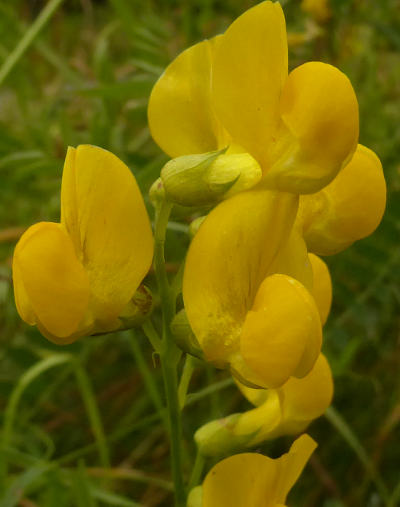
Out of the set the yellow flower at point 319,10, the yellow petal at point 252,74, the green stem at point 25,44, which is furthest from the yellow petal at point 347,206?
the yellow flower at point 319,10

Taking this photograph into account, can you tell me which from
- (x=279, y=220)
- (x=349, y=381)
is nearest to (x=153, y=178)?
(x=279, y=220)

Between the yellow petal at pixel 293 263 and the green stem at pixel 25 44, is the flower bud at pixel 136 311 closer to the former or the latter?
the yellow petal at pixel 293 263

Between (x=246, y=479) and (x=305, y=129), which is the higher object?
(x=305, y=129)

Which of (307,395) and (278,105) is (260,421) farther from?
(278,105)

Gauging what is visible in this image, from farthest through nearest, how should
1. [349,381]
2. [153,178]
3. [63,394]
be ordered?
[63,394] < [349,381] < [153,178]

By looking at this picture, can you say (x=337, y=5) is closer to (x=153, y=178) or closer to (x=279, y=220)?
(x=153, y=178)

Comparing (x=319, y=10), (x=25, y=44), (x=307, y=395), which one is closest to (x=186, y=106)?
(x=307, y=395)

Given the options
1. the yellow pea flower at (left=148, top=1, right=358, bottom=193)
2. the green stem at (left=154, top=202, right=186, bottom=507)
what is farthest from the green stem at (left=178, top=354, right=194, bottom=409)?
the yellow pea flower at (left=148, top=1, right=358, bottom=193)

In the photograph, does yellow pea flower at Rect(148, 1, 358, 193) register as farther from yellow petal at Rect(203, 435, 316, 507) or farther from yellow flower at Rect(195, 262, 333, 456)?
yellow petal at Rect(203, 435, 316, 507)
